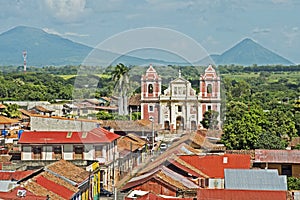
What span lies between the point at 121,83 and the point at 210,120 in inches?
278

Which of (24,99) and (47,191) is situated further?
(24,99)

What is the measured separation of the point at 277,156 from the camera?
18.8m

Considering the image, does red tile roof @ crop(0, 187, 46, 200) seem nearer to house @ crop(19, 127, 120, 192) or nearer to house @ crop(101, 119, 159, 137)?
house @ crop(101, 119, 159, 137)

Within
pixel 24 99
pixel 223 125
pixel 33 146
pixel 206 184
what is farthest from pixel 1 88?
pixel 206 184

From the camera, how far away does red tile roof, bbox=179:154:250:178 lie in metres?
16.7

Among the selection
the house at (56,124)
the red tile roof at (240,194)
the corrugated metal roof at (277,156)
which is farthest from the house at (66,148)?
the red tile roof at (240,194)

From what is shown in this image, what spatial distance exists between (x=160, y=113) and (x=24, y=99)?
169 ft

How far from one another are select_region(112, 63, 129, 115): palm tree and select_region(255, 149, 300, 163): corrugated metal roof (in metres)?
6.00

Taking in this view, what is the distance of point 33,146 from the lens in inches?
734

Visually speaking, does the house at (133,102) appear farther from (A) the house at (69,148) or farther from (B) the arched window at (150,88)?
(A) the house at (69,148)

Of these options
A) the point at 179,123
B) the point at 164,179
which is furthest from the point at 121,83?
the point at 164,179

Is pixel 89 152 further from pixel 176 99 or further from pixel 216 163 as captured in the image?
pixel 176 99

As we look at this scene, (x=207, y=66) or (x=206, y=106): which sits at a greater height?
(x=207, y=66)

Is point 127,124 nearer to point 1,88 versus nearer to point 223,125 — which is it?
point 223,125
